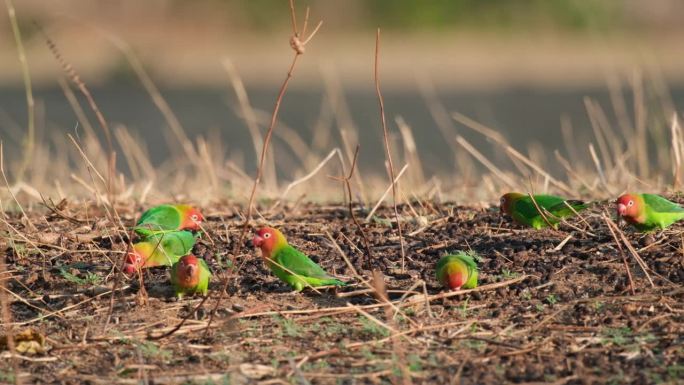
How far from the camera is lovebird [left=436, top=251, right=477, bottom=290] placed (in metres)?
3.53

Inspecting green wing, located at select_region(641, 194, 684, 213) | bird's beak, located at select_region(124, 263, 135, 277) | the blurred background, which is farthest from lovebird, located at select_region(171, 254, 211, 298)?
the blurred background

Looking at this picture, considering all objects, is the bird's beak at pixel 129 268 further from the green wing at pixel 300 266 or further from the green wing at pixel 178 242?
the green wing at pixel 300 266

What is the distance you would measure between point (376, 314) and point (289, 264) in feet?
1.23

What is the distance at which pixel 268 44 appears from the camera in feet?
72.5

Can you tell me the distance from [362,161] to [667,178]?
19.5ft

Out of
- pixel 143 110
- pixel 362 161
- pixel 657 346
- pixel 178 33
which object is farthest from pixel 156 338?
pixel 178 33

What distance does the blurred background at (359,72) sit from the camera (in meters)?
13.3

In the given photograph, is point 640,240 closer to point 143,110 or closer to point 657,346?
point 657,346

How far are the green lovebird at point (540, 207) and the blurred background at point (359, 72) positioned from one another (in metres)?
6.27

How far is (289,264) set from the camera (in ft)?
12.0

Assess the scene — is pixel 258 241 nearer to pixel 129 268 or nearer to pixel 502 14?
pixel 129 268

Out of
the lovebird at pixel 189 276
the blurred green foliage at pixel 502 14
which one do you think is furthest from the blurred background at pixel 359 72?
the lovebird at pixel 189 276

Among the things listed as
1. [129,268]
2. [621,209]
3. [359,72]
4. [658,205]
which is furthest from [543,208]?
[359,72]

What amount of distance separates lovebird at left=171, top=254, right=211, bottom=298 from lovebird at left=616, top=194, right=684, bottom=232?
5.26 feet
